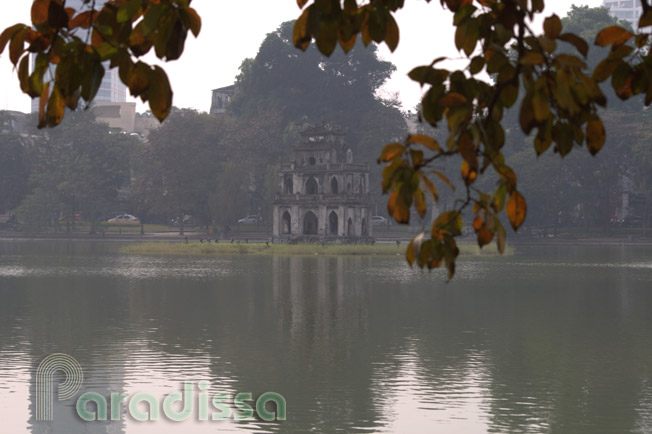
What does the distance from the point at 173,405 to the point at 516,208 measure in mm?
11324

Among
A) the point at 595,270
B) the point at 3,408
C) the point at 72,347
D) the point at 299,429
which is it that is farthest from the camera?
the point at 595,270

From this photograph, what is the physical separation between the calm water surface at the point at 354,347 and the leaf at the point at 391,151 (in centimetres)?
917

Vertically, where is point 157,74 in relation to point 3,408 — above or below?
above

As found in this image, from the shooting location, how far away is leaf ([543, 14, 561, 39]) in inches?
177

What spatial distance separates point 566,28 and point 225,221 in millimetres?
35748

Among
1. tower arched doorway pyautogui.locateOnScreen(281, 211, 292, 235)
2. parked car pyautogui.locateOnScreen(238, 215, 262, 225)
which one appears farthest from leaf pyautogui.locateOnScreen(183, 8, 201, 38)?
parked car pyautogui.locateOnScreen(238, 215, 262, 225)

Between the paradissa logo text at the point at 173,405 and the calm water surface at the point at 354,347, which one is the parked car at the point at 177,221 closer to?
the calm water surface at the point at 354,347

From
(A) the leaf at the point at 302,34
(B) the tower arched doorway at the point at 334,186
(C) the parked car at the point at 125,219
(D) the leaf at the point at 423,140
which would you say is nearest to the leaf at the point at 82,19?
(A) the leaf at the point at 302,34

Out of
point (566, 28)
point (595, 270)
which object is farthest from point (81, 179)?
point (595, 270)

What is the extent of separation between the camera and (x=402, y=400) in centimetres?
1517

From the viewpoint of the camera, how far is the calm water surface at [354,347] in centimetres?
1407

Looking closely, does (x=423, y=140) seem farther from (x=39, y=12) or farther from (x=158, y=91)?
(x=39, y=12)

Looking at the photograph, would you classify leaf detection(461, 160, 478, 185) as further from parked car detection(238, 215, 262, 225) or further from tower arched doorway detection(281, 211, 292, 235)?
parked car detection(238, 215, 262, 225)

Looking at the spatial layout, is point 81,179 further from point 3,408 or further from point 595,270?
point 3,408
